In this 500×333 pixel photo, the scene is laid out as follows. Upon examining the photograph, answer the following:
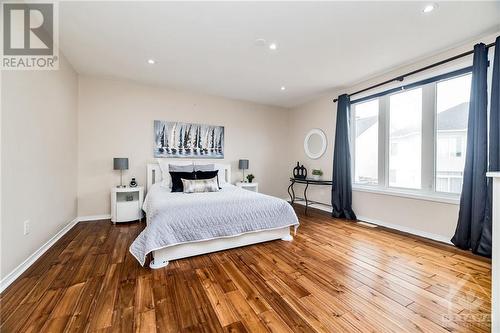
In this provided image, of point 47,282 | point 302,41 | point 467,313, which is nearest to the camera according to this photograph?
point 467,313

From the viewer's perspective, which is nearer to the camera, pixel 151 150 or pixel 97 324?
pixel 97 324

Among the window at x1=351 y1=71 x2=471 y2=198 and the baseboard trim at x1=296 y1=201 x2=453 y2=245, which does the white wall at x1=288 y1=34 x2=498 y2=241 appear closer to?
the baseboard trim at x1=296 y1=201 x2=453 y2=245

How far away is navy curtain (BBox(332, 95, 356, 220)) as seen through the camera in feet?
12.8

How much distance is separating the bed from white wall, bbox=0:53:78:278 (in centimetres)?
101

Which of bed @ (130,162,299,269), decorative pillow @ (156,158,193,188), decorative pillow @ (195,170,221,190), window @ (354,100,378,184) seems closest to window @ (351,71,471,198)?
window @ (354,100,378,184)

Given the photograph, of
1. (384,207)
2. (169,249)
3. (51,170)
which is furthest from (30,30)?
(384,207)

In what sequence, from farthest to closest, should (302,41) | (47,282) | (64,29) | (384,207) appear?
(384,207) < (302,41) < (64,29) < (47,282)

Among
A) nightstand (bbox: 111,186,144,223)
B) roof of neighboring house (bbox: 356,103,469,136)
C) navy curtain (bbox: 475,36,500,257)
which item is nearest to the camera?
navy curtain (bbox: 475,36,500,257)

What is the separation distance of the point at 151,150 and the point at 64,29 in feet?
6.97

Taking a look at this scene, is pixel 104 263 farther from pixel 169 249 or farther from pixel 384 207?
pixel 384 207

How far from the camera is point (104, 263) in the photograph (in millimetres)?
2131
